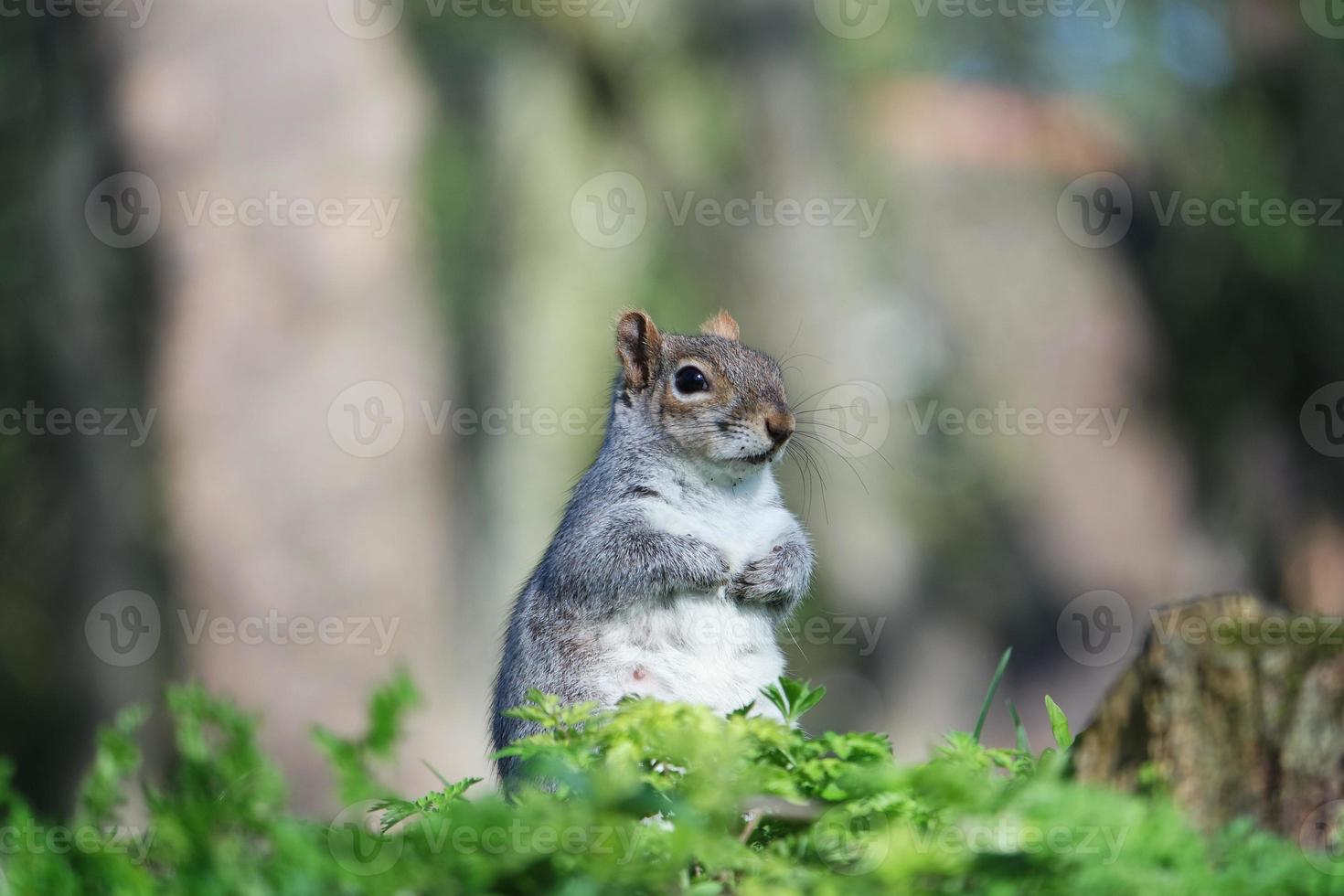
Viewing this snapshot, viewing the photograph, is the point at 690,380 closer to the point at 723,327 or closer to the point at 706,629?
the point at 723,327

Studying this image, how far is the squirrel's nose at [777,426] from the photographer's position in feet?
13.4

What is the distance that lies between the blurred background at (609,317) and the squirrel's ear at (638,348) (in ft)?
10.3

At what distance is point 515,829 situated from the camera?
167 centimetres

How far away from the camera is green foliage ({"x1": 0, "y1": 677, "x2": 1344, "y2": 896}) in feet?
5.20

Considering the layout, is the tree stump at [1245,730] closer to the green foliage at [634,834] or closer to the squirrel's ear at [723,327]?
the green foliage at [634,834]

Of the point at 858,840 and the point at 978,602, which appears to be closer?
the point at 858,840

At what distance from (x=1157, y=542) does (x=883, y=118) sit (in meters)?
6.26

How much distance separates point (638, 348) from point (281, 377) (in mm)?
7049

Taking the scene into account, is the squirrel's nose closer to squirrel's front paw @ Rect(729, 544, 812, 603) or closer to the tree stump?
squirrel's front paw @ Rect(729, 544, 812, 603)

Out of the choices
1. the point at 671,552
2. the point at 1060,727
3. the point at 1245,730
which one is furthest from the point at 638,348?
the point at 1245,730

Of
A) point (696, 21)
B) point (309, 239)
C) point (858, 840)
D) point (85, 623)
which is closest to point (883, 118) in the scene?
point (696, 21)

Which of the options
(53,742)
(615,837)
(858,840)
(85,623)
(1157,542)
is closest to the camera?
(615,837)

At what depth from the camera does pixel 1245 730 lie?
69.8 inches

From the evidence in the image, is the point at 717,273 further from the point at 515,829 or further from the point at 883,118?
the point at 515,829
